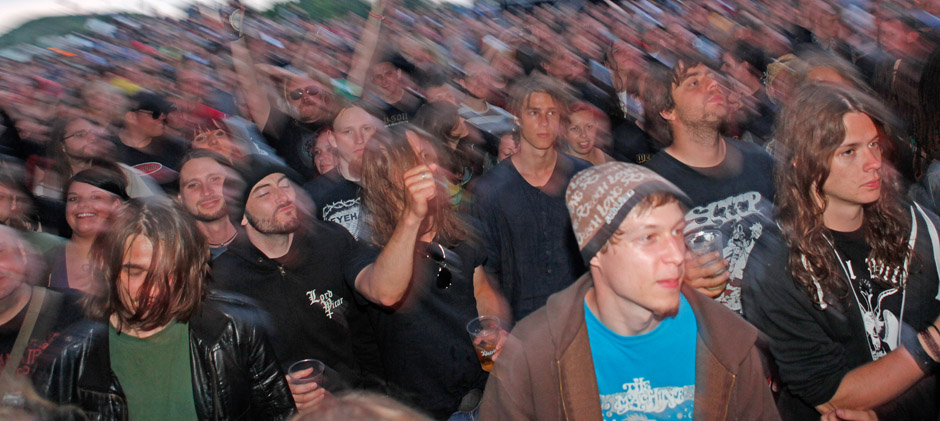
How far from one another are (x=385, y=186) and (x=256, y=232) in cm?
74

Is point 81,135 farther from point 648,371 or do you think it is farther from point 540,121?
point 648,371

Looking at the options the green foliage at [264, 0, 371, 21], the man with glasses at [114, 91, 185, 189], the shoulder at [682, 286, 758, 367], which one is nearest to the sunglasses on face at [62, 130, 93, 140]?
the man with glasses at [114, 91, 185, 189]

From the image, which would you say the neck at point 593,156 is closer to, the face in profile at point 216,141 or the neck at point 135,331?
the face in profile at point 216,141

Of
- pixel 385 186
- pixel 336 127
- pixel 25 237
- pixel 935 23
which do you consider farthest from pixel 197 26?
pixel 935 23

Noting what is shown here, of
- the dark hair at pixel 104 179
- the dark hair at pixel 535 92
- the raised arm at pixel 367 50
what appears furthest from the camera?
the raised arm at pixel 367 50

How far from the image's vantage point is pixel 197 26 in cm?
955

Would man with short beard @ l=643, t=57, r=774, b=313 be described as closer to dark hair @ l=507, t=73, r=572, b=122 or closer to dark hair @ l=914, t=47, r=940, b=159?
dark hair @ l=507, t=73, r=572, b=122

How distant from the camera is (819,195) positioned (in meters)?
2.62

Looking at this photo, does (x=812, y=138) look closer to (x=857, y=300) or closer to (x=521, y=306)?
(x=857, y=300)

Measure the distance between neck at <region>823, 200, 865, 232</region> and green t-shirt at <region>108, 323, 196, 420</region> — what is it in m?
2.53

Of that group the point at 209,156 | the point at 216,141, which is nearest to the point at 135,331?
the point at 209,156

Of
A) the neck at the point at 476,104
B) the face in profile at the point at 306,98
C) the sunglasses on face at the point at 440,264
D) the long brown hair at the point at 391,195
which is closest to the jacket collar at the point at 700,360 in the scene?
the sunglasses on face at the point at 440,264

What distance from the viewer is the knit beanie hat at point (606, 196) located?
2164 mm

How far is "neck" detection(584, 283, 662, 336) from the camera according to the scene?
2.24m
